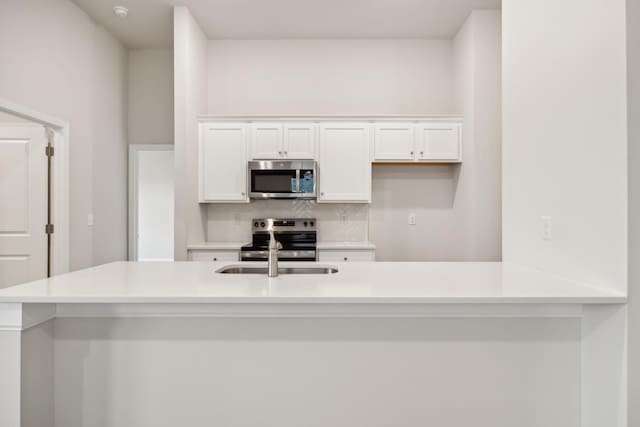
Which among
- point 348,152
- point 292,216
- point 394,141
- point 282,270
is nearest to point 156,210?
point 292,216

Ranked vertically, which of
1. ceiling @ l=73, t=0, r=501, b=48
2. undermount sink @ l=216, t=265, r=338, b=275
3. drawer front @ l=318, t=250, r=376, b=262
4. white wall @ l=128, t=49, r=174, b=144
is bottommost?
drawer front @ l=318, t=250, r=376, b=262

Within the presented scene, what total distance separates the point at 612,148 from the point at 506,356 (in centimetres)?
87

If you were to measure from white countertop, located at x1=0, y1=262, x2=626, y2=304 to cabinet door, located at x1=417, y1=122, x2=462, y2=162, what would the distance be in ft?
7.05

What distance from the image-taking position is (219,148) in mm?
4008

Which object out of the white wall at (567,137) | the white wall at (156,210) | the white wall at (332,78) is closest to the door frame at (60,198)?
the white wall at (332,78)

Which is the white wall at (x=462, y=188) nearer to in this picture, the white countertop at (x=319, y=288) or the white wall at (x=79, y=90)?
the white countertop at (x=319, y=288)

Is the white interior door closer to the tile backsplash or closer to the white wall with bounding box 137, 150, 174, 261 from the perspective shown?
the tile backsplash

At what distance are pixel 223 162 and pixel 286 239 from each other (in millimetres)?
984

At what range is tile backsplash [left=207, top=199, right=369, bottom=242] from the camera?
4.38 m

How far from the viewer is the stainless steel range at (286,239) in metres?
3.84

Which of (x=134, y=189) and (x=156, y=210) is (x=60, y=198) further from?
(x=156, y=210)

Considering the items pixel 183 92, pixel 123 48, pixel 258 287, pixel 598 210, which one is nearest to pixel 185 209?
pixel 183 92

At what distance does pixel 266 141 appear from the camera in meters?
4.02

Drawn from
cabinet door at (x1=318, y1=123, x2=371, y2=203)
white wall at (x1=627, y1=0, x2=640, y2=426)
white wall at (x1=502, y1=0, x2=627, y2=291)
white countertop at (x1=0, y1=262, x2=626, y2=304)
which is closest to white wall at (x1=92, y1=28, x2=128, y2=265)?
cabinet door at (x1=318, y1=123, x2=371, y2=203)
